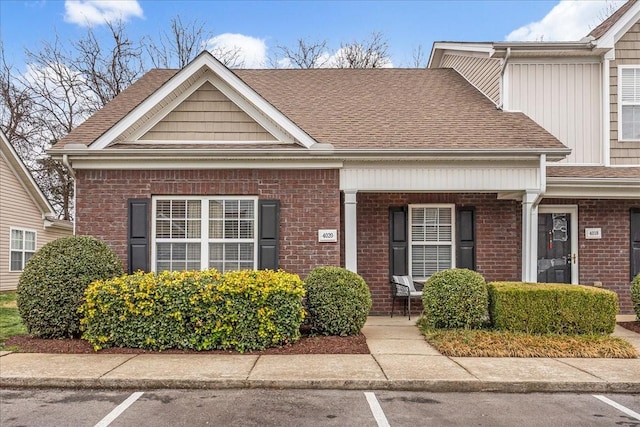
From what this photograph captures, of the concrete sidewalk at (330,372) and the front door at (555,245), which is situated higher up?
the front door at (555,245)

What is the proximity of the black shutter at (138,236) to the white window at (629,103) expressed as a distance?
9.47 m

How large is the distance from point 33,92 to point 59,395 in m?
22.4

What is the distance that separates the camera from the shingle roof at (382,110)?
9375 mm

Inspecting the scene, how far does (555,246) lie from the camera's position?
1055 centimetres

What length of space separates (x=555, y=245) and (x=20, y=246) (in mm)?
16800

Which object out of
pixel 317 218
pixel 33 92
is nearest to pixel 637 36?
pixel 317 218

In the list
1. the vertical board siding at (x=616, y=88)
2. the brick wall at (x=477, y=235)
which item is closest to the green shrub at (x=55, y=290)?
the brick wall at (x=477, y=235)

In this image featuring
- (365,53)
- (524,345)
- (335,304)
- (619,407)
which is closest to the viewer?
(619,407)

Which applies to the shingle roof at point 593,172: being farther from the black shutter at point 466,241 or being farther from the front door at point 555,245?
the black shutter at point 466,241

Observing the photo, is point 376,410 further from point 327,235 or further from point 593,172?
point 593,172

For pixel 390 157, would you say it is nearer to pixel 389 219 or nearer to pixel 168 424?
pixel 389 219

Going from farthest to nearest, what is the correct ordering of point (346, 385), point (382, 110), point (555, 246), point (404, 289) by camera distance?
point (382, 110)
point (555, 246)
point (404, 289)
point (346, 385)

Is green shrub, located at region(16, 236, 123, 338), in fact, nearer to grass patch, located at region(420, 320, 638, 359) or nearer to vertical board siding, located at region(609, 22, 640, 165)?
grass patch, located at region(420, 320, 638, 359)

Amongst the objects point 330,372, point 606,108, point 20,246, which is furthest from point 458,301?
point 20,246
